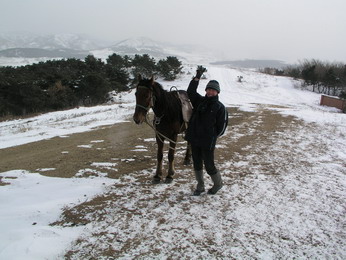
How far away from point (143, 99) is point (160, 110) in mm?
528

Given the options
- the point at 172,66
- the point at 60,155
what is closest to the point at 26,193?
the point at 60,155

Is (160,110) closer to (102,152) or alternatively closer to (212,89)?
(212,89)

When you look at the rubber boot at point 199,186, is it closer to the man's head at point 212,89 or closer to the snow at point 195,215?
the snow at point 195,215

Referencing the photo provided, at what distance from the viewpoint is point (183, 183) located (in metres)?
5.48

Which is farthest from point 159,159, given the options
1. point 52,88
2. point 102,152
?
point 52,88

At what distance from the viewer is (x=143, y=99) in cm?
474

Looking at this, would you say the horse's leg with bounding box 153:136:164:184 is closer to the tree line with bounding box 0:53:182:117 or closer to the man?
the man

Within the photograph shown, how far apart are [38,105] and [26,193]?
95.0ft

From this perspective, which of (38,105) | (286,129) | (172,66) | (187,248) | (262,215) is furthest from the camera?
(172,66)

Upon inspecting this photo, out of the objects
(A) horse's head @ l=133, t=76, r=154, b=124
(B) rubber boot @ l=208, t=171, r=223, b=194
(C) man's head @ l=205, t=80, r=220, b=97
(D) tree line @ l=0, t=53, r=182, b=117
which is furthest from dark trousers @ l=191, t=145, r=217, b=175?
(D) tree line @ l=0, t=53, r=182, b=117

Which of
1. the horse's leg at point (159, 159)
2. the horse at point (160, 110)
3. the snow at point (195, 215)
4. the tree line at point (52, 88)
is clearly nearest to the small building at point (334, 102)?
the tree line at point (52, 88)

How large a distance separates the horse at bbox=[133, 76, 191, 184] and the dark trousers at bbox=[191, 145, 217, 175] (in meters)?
0.84

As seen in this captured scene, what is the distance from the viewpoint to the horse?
187 inches

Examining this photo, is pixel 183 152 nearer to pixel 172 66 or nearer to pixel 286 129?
pixel 286 129
